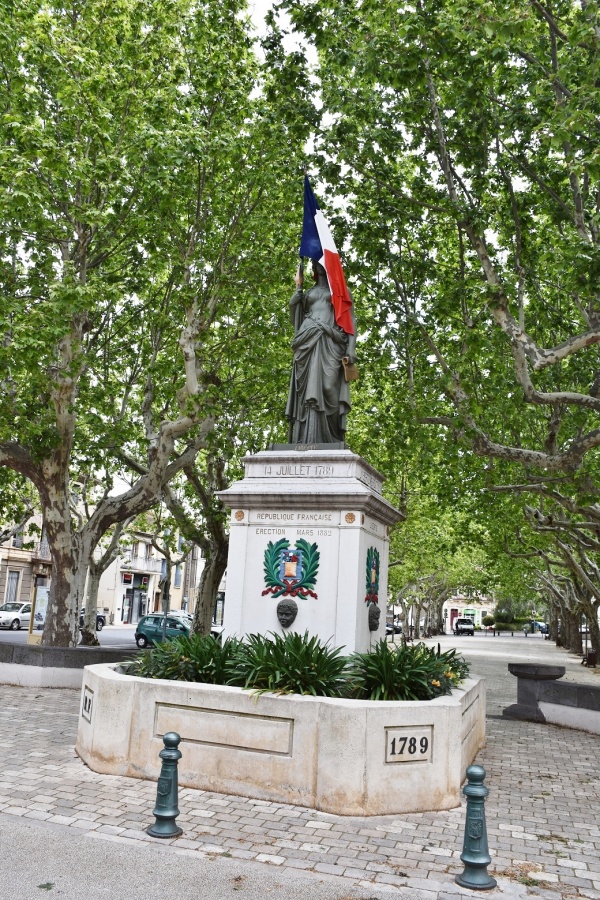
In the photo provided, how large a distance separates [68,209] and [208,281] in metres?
3.19

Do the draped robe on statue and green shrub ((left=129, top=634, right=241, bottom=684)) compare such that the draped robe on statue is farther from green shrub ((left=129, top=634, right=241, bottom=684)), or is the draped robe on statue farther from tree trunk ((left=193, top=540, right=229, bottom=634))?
tree trunk ((left=193, top=540, right=229, bottom=634))

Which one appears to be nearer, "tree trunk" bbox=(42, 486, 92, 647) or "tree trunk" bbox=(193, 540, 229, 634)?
"tree trunk" bbox=(42, 486, 92, 647)

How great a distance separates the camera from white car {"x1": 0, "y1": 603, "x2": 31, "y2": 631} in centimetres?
3788

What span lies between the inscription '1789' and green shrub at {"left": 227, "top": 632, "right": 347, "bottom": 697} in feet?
8.12

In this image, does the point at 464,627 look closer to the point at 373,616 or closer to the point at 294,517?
the point at 373,616

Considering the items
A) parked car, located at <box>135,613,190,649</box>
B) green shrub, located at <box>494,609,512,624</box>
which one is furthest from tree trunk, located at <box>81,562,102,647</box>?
green shrub, located at <box>494,609,512,624</box>

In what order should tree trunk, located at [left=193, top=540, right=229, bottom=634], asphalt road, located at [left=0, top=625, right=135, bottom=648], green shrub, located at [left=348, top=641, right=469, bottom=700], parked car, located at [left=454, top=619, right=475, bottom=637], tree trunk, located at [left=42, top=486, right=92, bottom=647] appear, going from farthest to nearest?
1. parked car, located at [left=454, top=619, right=475, bottom=637]
2. asphalt road, located at [left=0, top=625, right=135, bottom=648]
3. tree trunk, located at [left=193, top=540, right=229, bottom=634]
4. tree trunk, located at [left=42, top=486, right=92, bottom=647]
5. green shrub, located at [left=348, top=641, right=469, bottom=700]

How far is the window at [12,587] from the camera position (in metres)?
48.7

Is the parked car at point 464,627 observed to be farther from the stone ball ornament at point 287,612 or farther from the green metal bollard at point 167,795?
the green metal bollard at point 167,795

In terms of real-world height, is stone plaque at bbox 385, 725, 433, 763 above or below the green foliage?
→ below

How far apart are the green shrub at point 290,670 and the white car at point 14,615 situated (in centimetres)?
3272

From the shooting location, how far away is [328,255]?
422 inches

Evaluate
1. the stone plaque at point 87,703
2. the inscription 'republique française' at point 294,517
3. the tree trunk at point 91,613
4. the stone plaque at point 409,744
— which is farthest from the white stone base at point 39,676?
the stone plaque at point 409,744

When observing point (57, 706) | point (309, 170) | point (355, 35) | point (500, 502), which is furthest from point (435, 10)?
point (500, 502)
